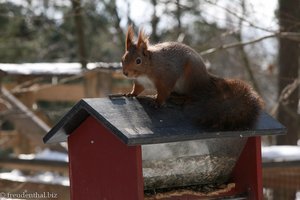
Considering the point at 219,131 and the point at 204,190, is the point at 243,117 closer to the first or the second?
the point at 219,131

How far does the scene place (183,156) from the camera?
2869mm

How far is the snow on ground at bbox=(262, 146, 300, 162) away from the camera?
560 cm

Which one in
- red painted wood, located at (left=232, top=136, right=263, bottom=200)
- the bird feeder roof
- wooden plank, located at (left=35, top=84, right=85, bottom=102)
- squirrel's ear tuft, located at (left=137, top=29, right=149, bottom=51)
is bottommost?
red painted wood, located at (left=232, top=136, right=263, bottom=200)

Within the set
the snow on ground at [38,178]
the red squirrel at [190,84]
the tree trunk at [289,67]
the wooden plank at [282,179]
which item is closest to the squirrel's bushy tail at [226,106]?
the red squirrel at [190,84]

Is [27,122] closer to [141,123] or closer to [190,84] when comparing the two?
[190,84]

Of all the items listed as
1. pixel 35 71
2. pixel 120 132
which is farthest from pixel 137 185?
pixel 35 71

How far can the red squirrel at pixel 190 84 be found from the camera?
2848 mm

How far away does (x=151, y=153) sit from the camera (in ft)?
9.09

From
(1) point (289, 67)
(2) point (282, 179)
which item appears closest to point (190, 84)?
(2) point (282, 179)

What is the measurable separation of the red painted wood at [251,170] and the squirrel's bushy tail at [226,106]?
16cm

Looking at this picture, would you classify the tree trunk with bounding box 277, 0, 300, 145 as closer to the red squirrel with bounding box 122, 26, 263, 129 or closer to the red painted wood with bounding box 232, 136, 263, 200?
the red squirrel with bounding box 122, 26, 263, 129

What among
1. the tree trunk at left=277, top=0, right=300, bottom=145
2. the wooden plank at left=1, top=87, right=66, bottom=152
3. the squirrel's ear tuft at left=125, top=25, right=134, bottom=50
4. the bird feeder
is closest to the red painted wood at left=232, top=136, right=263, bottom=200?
the bird feeder

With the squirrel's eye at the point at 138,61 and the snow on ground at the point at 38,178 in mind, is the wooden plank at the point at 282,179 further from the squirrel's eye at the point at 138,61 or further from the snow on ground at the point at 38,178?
the squirrel's eye at the point at 138,61

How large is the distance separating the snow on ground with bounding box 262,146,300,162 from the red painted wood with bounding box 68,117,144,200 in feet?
9.89
